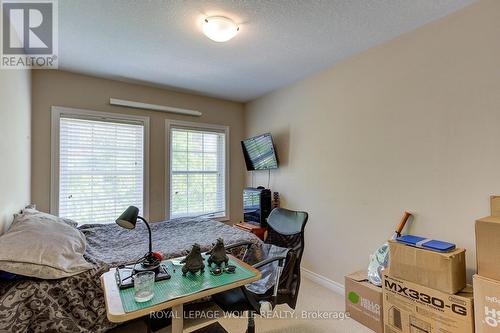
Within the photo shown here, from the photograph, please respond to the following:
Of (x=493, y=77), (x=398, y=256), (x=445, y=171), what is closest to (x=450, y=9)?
(x=493, y=77)

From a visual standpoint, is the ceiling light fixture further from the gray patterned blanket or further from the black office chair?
the gray patterned blanket

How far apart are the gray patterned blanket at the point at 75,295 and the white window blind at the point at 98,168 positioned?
33.0 inches

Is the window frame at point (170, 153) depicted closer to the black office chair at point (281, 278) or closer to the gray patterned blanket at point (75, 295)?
the gray patterned blanket at point (75, 295)

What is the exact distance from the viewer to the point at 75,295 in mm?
1741

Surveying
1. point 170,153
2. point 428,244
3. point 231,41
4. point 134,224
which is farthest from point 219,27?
point 428,244

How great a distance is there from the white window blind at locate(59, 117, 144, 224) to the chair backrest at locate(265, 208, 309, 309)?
7.22 ft

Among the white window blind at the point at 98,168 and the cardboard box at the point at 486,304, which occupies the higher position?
the white window blind at the point at 98,168

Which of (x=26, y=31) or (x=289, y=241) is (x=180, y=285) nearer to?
(x=289, y=241)

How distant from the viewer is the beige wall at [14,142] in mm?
1926

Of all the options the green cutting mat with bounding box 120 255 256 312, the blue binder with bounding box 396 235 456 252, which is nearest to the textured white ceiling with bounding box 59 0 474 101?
the blue binder with bounding box 396 235 456 252

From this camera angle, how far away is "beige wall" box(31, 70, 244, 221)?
2.96 m

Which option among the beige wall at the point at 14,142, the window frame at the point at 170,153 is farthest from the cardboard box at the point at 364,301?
the beige wall at the point at 14,142

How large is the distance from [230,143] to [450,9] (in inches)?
127

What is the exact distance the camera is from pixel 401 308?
189 centimetres
